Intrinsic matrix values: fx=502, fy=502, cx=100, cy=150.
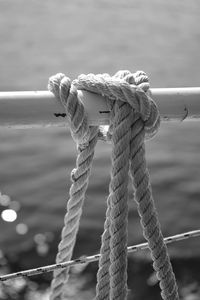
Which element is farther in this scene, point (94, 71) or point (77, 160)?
point (94, 71)

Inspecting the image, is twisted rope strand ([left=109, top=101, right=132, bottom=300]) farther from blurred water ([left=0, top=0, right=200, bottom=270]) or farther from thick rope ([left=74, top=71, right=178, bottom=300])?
blurred water ([left=0, top=0, right=200, bottom=270])

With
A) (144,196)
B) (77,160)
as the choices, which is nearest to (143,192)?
(144,196)

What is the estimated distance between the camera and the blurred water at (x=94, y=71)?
367 cm

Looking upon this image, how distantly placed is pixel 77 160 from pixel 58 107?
0.12m

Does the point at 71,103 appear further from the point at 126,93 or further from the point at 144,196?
the point at 144,196

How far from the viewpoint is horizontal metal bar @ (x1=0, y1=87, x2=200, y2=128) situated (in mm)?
852

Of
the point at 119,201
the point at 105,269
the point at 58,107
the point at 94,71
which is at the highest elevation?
the point at 58,107

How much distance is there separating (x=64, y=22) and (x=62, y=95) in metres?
7.62

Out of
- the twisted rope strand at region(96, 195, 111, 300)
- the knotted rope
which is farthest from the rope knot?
the twisted rope strand at region(96, 195, 111, 300)

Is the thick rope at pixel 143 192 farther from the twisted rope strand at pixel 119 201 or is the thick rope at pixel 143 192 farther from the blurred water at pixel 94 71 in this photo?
the blurred water at pixel 94 71

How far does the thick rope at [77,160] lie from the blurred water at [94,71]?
237cm

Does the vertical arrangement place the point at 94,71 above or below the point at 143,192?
below

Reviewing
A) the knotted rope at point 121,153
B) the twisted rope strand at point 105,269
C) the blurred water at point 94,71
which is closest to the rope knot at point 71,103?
the knotted rope at point 121,153

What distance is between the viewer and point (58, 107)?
87cm
